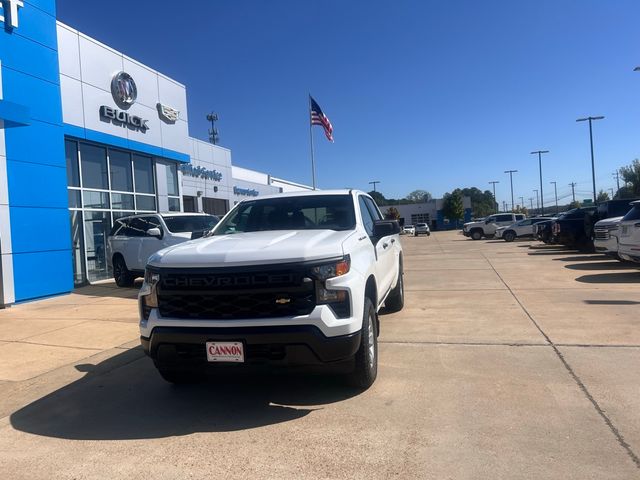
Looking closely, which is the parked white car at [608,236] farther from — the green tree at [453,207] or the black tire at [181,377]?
the green tree at [453,207]

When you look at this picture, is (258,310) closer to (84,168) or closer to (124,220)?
(124,220)

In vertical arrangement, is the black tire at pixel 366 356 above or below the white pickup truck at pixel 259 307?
below

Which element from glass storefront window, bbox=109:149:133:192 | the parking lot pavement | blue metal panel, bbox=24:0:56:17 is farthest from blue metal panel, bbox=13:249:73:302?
blue metal panel, bbox=24:0:56:17

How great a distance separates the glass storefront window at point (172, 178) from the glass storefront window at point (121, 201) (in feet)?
8.20

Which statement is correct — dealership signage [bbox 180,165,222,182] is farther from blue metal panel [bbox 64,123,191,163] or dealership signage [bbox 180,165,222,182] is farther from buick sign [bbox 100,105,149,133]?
buick sign [bbox 100,105,149,133]

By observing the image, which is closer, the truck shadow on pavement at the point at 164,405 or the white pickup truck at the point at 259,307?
the white pickup truck at the point at 259,307

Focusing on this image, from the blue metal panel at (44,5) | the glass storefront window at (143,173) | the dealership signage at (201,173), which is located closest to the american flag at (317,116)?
the dealership signage at (201,173)

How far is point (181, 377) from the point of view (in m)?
4.88

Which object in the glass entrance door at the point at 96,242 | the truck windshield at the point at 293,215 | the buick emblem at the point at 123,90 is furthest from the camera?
the buick emblem at the point at 123,90

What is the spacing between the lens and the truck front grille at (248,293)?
392 centimetres

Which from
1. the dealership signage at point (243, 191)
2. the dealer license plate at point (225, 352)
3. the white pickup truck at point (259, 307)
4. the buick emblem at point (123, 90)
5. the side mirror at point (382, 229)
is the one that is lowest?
the dealer license plate at point (225, 352)

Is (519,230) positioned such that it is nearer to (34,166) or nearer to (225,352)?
(34,166)

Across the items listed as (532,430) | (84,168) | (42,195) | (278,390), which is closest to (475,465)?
(532,430)

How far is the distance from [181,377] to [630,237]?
34.9 ft
